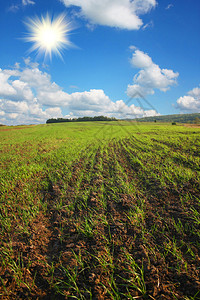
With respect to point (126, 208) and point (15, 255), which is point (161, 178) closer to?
point (126, 208)

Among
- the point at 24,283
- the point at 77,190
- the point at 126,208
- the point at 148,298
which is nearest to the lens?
the point at 148,298

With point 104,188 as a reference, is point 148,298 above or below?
below

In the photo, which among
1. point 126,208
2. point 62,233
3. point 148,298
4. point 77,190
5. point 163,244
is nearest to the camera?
point 148,298

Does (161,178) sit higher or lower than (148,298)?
higher

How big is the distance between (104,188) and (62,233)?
283 cm

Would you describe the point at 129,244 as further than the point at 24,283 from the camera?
Yes

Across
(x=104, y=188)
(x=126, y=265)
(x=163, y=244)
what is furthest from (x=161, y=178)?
(x=126, y=265)

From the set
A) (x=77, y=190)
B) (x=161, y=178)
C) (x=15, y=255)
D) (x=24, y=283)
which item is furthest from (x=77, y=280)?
Answer: (x=161, y=178)

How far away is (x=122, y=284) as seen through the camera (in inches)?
105

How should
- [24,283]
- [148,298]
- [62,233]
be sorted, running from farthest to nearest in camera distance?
[62,233], [24,283], [148,298]

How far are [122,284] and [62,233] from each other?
2.19 m

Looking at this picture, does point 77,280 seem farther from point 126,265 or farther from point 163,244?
point 163,244

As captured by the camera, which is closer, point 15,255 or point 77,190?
point 15,255

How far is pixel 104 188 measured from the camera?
6676 millimetres
